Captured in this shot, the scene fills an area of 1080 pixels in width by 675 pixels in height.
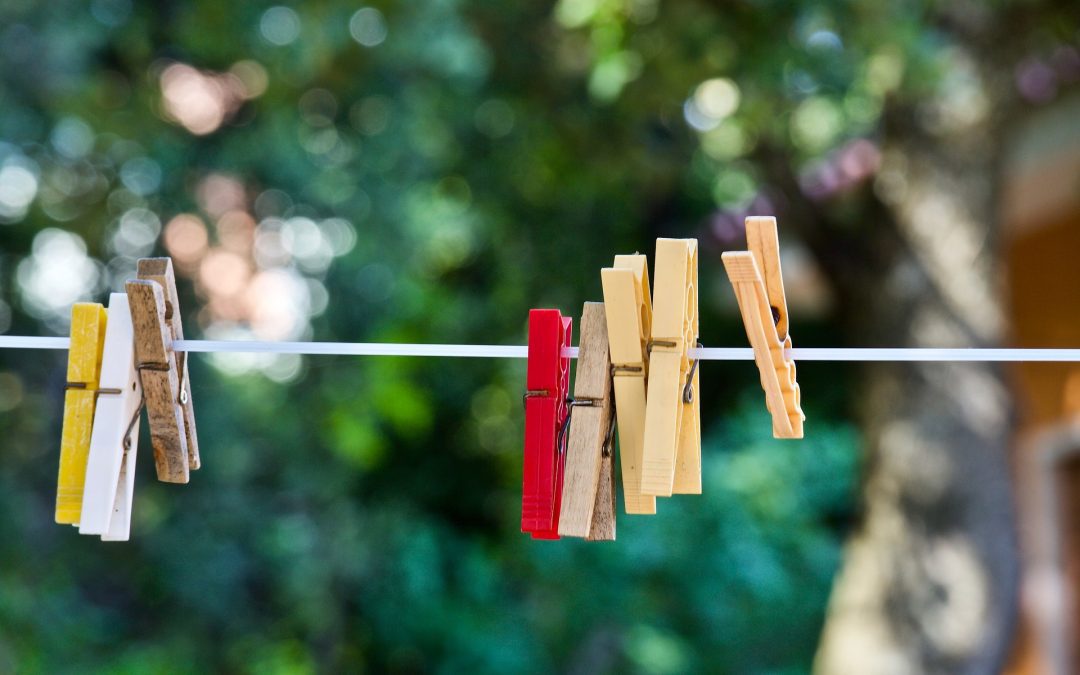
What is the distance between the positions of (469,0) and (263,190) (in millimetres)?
929

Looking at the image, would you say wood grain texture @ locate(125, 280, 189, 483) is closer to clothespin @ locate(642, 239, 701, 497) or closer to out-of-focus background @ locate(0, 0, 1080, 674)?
clothespin @ locate(642, 239, 701, 497)

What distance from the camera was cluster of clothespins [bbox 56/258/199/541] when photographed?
1.25 metres

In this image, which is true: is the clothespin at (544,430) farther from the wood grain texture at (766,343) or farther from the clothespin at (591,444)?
the wood grain texture at (766,343)

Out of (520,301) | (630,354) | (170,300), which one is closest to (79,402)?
(170,300)

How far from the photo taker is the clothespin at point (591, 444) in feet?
4.08

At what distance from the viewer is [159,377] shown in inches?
51.3

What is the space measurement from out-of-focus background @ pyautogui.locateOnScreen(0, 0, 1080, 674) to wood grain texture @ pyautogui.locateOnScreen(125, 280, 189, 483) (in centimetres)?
174

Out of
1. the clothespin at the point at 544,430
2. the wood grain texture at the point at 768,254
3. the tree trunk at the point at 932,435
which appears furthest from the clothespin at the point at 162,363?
the tree trunk at the point at 932,435

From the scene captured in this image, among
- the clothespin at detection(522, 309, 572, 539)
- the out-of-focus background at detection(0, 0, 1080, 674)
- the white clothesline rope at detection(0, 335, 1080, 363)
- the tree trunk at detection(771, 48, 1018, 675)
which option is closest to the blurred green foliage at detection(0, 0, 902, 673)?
the out-of-focus background at detection(0, 0, 1080, 674)

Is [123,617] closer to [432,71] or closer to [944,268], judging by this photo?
[432,71]

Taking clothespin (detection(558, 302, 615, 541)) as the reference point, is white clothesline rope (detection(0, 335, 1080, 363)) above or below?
above

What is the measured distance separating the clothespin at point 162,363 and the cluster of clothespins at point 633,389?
406mm

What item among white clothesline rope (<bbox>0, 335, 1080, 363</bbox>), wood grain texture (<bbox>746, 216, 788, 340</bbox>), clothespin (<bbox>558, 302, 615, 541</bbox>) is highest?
wood grain texture (<bbox>746, 216, 788, 340</bbox>)

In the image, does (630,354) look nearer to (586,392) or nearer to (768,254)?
(586,392)
